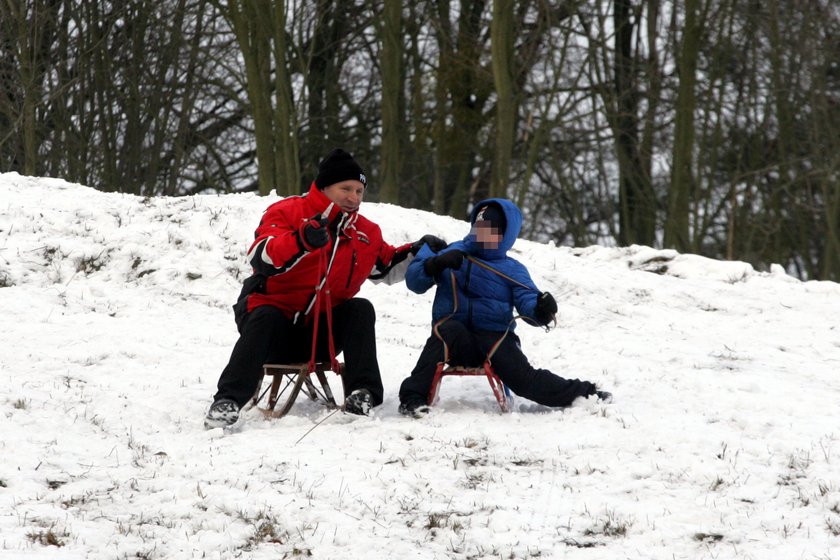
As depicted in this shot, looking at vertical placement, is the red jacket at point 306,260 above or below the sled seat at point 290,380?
above

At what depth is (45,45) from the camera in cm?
1808

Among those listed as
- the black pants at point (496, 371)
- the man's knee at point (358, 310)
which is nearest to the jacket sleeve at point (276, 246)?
the man's knee at point (358, 310)

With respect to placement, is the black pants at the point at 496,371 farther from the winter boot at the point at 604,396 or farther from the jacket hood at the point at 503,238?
the jacket hood at the point at 503,238

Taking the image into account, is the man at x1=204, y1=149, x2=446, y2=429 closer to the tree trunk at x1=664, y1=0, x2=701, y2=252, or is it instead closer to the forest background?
the forest background

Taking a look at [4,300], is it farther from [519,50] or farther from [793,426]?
[519,50]

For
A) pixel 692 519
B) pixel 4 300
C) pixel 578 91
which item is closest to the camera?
pixel 692 519

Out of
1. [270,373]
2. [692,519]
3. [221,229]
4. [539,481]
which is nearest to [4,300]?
[221,229]

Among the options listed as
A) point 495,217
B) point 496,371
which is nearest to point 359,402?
point 496,371

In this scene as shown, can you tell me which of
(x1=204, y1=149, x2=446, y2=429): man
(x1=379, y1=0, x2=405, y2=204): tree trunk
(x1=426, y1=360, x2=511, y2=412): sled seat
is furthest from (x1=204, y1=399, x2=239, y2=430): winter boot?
(x1=379, y1=0, x2=405, y2=204): tree trunk

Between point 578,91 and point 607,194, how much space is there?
2.60 m

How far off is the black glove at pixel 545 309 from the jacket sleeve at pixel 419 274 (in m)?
0.60

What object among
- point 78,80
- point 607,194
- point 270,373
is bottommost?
point 270,373

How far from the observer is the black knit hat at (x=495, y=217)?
5.96m

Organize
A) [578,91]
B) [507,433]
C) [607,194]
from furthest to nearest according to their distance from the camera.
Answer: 1. [607,194]
2. [578,91]
3. [507,433]
